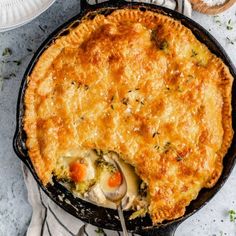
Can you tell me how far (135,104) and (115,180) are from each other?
1.69 ft

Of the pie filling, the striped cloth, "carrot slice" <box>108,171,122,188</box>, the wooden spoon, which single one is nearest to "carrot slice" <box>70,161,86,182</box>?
the pie filling

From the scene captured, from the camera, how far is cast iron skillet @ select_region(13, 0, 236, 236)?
386cm

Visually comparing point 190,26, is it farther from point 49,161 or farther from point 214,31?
point 49,161

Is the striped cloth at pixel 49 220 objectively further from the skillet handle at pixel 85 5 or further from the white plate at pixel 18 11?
the skillet handle at pixel 85 5

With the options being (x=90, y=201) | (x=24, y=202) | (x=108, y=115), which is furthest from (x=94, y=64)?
(x=24, y=202)

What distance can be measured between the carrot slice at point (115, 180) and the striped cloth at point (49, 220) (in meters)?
0.50

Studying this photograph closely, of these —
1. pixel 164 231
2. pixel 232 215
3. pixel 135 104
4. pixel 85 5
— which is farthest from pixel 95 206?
pixel 85 5

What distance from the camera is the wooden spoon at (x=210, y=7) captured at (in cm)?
421

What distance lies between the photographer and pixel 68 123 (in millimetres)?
3824

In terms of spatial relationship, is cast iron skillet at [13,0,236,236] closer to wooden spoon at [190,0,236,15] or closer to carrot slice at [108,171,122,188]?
carrot slice at [108,171,122,188]

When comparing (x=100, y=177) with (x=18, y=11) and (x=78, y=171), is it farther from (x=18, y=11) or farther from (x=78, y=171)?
(x=18, y=11)

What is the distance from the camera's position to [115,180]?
12.8 feet

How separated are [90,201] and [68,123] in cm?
58

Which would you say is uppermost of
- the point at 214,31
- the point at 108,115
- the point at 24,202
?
the point at 214,31
